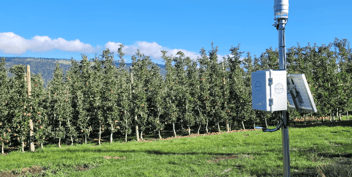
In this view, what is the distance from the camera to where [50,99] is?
2272 cm

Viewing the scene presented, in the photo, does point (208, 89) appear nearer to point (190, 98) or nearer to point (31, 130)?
point (190, 98)

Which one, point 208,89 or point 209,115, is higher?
point 208,89

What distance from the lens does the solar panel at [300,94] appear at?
12.5ft

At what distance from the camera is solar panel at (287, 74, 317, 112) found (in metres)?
3.79

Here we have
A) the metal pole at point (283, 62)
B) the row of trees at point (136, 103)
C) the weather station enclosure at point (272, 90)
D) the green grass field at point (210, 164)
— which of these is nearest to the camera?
the weather station enclosure at point (272, 90)

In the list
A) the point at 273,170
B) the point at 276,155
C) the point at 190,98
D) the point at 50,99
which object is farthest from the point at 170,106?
the point at 273,170

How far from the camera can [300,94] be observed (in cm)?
396

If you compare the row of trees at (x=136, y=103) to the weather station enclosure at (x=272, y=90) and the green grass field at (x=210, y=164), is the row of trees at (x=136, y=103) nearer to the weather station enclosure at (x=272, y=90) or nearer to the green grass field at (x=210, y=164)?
the green grass field at (x=210, y=164)

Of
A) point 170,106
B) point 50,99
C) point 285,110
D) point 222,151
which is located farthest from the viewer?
point 170,106

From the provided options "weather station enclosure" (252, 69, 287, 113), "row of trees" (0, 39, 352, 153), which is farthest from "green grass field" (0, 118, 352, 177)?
"row of trees" (0, 39, 352, 153)

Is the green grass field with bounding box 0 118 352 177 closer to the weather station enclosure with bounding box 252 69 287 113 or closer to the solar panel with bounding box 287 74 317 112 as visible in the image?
the solar panel with bounding box 287 74 317 112

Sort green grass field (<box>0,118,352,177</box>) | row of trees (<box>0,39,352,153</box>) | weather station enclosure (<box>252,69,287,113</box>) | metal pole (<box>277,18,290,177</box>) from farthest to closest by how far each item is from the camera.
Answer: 1. row of trees (<box>0,39,352,153</box>)
2. green grass field (<box>0,118,352,177</box>)
3. metal pole (<box>277,18,290,177</box>)
4. weather station enclosure (<box>252,69,287,113</box>)

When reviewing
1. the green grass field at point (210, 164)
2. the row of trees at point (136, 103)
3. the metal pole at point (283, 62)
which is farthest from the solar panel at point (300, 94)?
the row of trees at point (136, 103)

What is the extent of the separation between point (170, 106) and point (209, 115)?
5.27 meters
